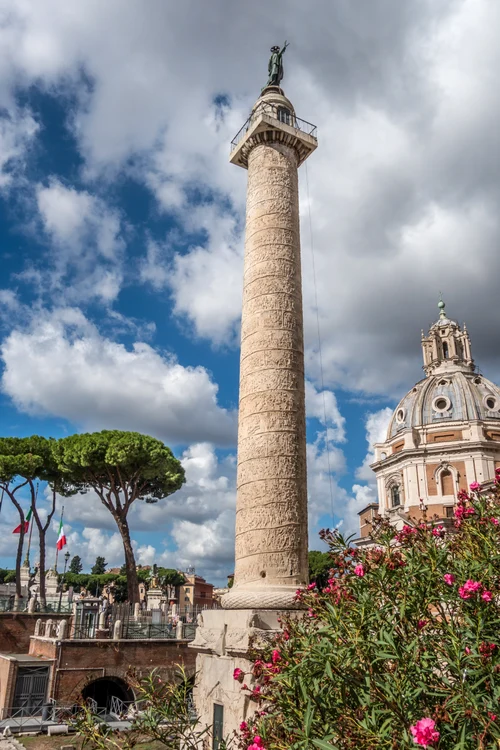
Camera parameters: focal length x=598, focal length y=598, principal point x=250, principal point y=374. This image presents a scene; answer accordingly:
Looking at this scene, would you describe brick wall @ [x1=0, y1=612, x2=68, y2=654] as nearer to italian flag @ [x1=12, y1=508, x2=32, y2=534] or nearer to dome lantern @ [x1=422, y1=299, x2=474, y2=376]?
italian flag @ [x1=12, y1=508, x2=32, y2=534]

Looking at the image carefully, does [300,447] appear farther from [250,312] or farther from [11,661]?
[11,661]

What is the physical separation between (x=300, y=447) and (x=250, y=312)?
2.44 m

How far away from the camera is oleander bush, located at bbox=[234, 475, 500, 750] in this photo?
11.8 feet

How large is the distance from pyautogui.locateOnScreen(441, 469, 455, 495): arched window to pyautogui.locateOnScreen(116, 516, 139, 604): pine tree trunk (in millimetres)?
26476

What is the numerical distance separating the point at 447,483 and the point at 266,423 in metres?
37.8

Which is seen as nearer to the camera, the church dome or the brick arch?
the brick arch

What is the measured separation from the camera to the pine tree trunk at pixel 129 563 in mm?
24078

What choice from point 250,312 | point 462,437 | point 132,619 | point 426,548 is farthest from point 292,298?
point 462,437

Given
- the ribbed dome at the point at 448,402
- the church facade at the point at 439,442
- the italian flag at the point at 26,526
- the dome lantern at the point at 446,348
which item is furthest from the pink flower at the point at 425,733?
the dome lantern at the point at 446,348

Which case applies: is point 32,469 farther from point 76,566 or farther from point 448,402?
point 76,566

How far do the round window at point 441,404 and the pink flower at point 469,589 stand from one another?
45.7 meters

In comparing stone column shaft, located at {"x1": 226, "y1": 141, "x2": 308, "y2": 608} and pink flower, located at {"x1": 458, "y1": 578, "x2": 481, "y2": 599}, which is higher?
stone column shaft, located at {"x1": 226, "y1": 141, "x2": 308, "y2": 608}

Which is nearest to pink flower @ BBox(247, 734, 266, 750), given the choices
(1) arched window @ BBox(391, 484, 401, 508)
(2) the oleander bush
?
(2) the oleander bush

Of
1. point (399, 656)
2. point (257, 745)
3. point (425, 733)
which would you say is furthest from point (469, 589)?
point (257, 745)
